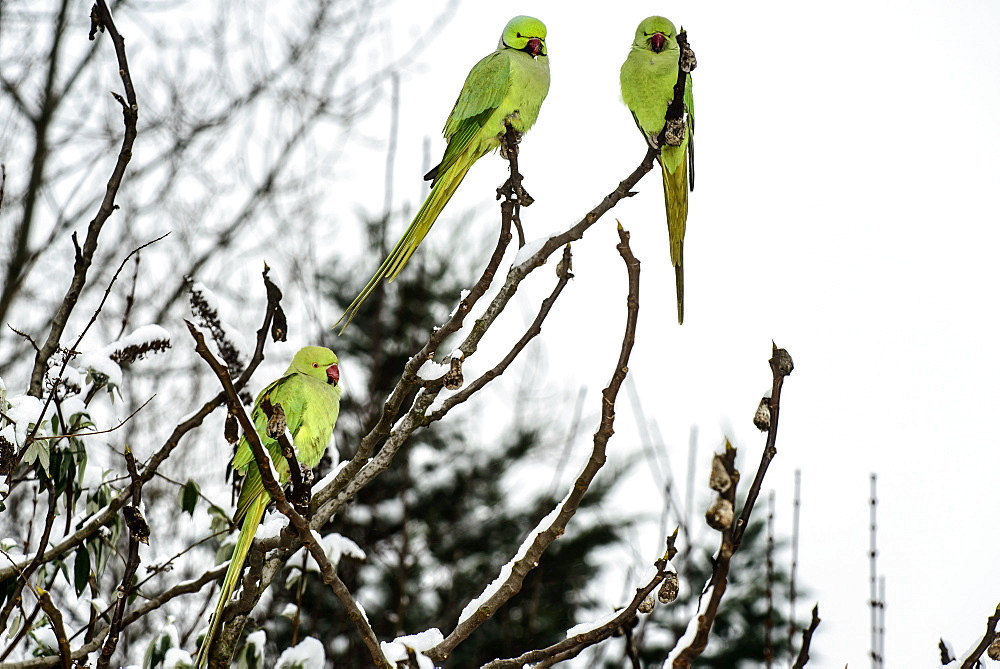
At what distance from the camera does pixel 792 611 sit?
2178 millimetres

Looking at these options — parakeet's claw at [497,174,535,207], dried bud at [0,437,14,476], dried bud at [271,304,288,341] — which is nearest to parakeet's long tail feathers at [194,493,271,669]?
dried bud at [271,304,288,341]

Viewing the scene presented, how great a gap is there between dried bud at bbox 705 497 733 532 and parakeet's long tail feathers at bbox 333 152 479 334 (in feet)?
4.32

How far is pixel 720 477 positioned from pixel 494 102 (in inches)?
87.7

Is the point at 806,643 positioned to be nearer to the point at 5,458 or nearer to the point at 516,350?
the point at 516,350

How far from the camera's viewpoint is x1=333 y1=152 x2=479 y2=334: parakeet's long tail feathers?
2.28 meters

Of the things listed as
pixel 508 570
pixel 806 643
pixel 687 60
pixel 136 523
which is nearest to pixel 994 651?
pixel 806 643

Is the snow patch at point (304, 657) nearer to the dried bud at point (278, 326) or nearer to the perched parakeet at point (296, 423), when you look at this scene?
the perched parakeet at point (296, 423)

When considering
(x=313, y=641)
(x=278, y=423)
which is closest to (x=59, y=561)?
(x=313, y=641)

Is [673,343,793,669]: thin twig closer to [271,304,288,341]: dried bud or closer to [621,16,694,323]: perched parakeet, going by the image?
[271,304,288,341]: dried bud

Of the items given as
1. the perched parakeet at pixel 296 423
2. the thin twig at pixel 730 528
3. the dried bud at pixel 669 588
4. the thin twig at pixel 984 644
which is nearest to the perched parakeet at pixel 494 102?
the perched parakeet at pixel 296 423

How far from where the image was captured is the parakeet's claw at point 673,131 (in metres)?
2.00

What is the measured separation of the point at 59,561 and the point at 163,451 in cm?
51

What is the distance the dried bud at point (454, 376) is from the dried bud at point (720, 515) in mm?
972

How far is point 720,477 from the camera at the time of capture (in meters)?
0.90
